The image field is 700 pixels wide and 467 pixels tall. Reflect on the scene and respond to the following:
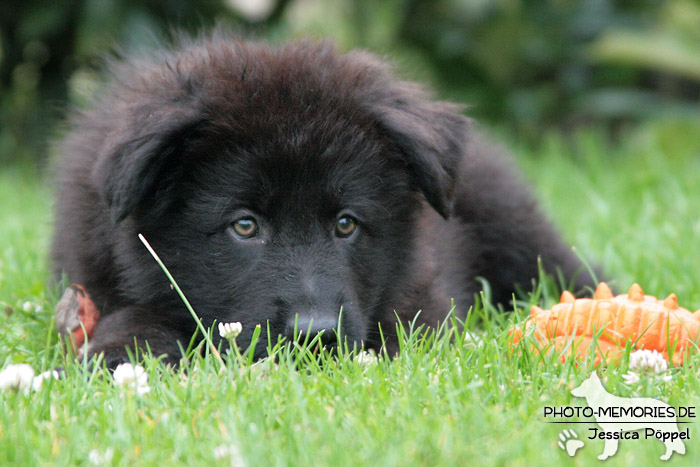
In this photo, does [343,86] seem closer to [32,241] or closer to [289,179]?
[289,179]

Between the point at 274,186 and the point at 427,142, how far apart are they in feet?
1.75

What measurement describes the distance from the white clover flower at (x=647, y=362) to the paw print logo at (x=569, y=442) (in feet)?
1.64

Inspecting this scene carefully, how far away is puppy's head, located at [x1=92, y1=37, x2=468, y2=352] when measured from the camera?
267 cm

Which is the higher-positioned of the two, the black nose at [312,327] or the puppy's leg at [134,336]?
the black nose at [312,327]

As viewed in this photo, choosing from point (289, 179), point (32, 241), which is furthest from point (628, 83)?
point (289, 179)

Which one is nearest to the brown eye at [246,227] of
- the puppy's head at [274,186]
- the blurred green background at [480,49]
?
the puppy's head at [274,186]

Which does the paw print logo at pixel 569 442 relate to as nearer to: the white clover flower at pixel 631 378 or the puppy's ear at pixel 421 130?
the white clover flower at pixel 631 378

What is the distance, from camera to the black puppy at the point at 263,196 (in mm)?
2693

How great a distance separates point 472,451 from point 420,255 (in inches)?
55.6

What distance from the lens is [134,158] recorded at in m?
2.60

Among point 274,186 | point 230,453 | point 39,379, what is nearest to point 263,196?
point 274,186

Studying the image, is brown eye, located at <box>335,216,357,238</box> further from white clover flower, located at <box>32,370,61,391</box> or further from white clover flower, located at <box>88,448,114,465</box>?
white clover flower, located at <box>88,448,114,465</box>

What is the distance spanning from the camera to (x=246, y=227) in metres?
2.76

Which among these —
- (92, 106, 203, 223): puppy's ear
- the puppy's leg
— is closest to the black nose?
the puppy's leg
